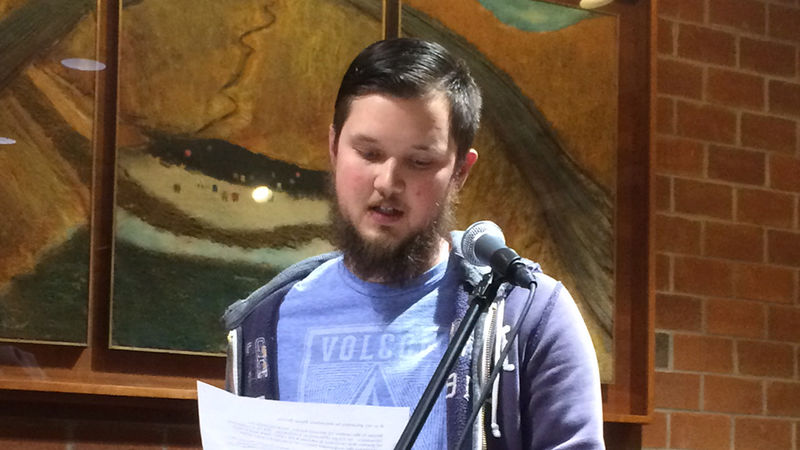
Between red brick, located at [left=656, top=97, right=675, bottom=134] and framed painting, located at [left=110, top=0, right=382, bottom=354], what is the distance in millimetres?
→ 895

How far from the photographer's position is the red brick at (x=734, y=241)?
2.96m

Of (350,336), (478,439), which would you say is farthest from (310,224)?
(478,439)

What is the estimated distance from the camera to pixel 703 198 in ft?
9.71

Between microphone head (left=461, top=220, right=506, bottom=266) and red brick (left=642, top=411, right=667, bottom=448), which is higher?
microphone head (left=461, top=220, right=506, bottom=266)

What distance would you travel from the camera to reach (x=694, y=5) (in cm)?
303

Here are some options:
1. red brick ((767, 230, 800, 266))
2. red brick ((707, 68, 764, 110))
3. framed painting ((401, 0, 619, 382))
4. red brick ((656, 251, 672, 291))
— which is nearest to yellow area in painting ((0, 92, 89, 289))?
framed painting ((401, 0, 619, 382))

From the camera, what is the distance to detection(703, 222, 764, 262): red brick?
2.96 meters

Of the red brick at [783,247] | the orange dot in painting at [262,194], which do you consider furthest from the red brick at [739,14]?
the orange dot in painting at [262,194]

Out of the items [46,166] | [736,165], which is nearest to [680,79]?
[736,165]

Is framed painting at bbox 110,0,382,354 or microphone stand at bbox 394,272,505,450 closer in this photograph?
microphone stand at bbox 394,272,505,450

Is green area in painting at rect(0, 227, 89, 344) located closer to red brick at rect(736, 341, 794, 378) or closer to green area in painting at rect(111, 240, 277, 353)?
green area in painting at rect(111, 240, 277, 353)

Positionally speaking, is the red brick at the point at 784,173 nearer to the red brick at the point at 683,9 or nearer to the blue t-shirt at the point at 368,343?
the red brick at the point at 683,9

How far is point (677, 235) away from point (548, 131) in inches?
18.5

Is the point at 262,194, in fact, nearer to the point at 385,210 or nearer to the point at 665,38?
the point at 385,210
